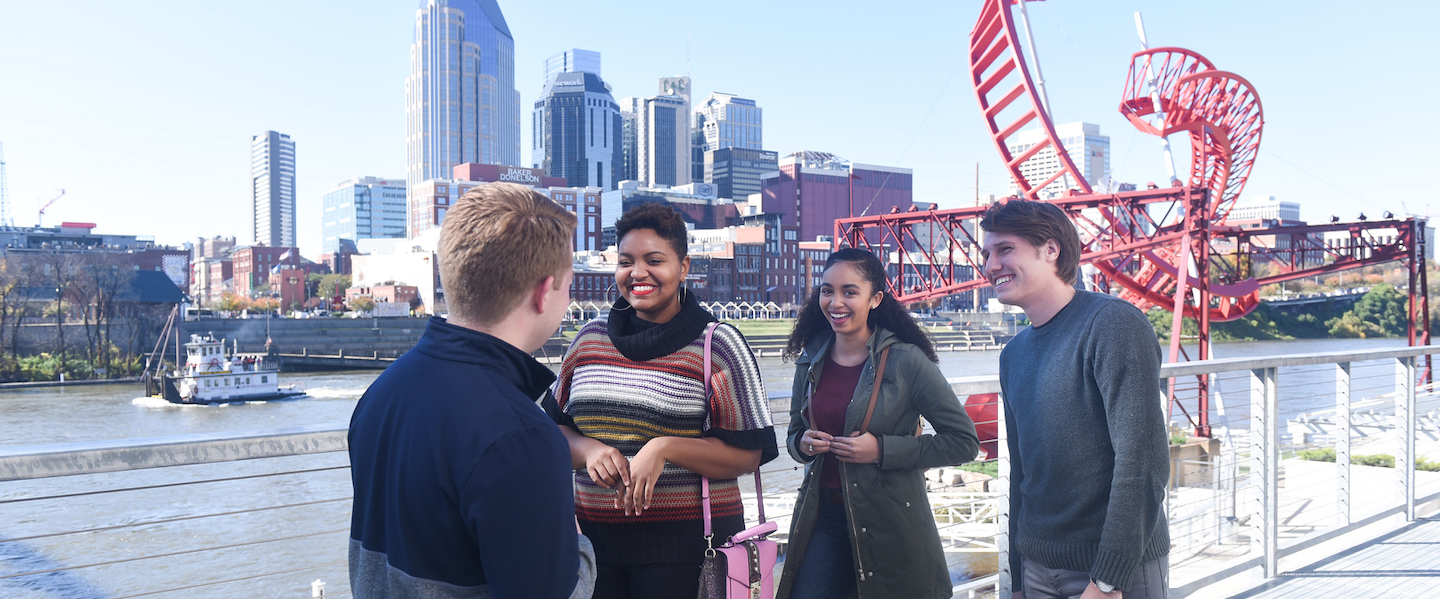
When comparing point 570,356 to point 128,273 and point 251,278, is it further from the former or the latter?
point 251,278

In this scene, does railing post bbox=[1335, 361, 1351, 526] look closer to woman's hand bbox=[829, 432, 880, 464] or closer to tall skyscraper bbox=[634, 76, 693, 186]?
Result: woman's hand bbox=[829, 432, 880, 464]

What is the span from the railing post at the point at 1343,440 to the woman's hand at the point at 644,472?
334 cm

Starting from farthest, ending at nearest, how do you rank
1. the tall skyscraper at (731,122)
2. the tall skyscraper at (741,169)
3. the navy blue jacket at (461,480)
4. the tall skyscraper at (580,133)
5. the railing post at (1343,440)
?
the tall skyscraper at (731,122) → the tall skyscraper at (580,133) → the tall skyscraper at (741,169) → the railing post at (1343,440) → the navy blue jacket at (461,480)

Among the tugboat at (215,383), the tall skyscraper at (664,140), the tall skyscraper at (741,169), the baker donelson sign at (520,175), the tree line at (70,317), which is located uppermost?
the tall skyscraper at (664,140)

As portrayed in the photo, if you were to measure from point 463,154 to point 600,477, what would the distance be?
165650 mm

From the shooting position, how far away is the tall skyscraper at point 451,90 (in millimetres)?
156750

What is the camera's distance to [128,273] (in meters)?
48.9

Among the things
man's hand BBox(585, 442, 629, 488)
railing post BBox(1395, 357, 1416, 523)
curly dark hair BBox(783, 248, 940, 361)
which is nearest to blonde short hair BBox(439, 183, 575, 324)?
man's hand BBox(585, 442, 629, 488)

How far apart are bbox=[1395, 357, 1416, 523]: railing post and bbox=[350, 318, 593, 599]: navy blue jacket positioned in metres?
4.63

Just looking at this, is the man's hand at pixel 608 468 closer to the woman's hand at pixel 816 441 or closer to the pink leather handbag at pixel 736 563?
the pink leather handbag at pixel 736 563

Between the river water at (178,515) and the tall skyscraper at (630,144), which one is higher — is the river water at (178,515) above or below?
below

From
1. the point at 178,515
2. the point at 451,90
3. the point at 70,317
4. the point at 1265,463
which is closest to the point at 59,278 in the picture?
the point at 70,317

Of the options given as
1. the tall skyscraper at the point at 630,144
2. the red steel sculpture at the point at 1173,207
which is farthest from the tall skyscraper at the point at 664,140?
the red steel sculpture at the point at 1173,207

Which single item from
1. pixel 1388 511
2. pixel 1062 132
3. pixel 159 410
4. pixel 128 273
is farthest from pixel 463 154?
pixel 1388 511
